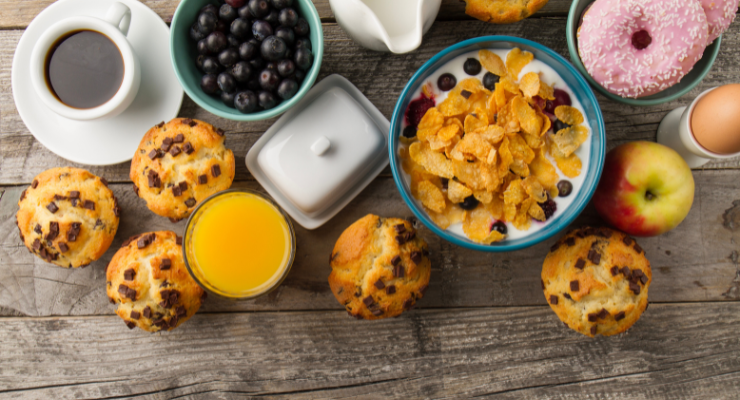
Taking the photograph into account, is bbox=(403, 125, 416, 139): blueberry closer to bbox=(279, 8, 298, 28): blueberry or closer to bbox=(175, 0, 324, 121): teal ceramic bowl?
bbox=(175, 0, 324, 121): teal ceramic bowl

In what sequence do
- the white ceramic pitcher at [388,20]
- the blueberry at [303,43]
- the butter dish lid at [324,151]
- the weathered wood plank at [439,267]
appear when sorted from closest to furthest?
the white ceramic pitcher at [388,20], the blueberry at [303,43], the butter dish lid at [324,151], the weathered wood plank at [439,267]

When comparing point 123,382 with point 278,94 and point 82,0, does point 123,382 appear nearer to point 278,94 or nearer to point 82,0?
point 278,94

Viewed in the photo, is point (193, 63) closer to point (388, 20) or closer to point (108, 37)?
point (108, 37)

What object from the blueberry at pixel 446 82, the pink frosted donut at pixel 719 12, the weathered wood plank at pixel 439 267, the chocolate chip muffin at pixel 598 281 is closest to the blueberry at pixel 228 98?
the weathered wood plank at pixel 439 267

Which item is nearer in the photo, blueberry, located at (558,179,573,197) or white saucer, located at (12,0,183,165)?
blueberry, located at (558,179,573,197)

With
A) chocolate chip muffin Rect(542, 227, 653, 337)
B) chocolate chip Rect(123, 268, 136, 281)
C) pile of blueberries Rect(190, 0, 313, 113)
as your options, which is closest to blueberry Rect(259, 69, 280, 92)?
pile of blueberries Rect(190, 0, 313, 113)

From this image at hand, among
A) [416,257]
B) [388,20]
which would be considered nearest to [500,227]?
[416,257]

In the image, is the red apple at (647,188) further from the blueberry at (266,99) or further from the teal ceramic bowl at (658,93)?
the blueberry at (266,99)
